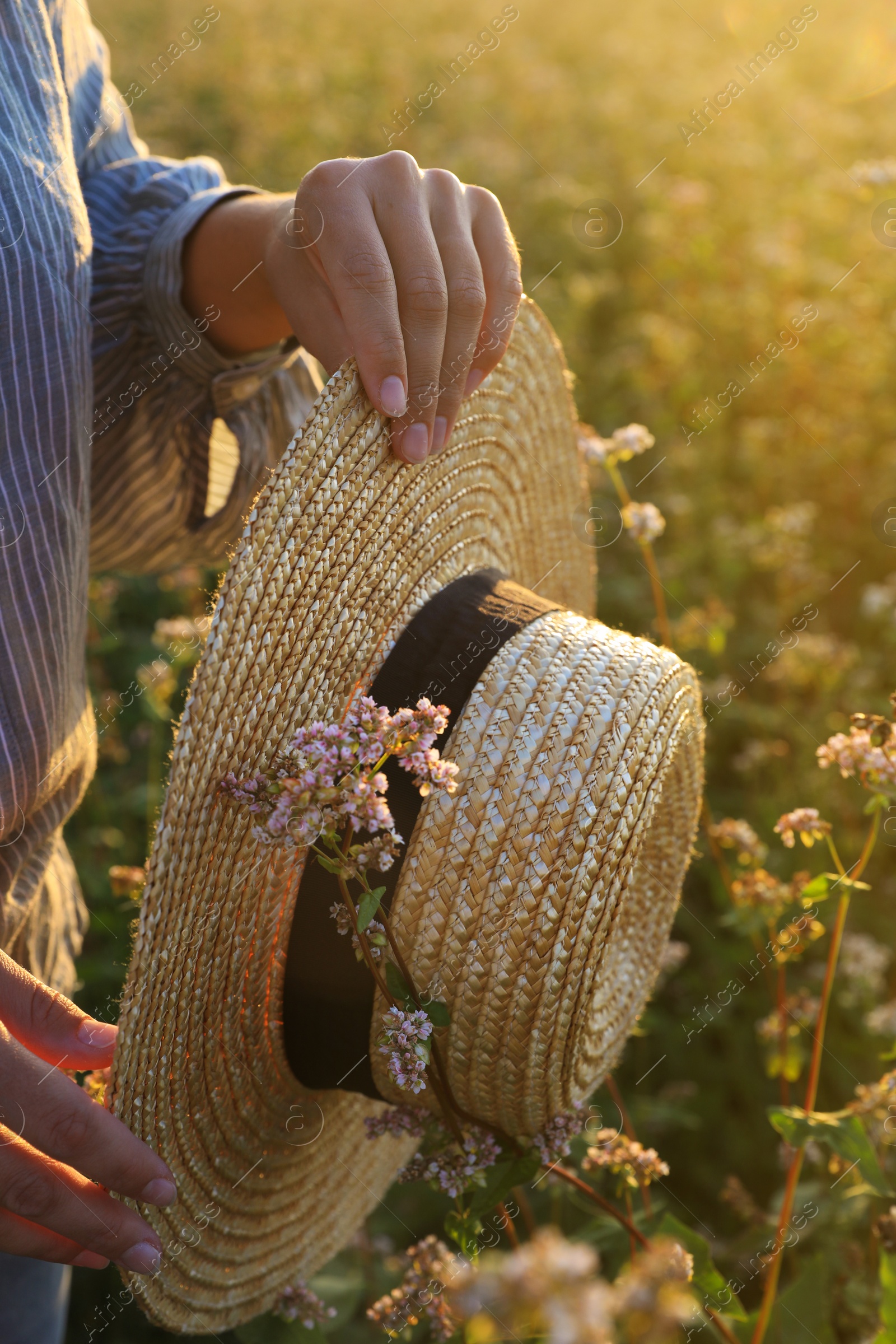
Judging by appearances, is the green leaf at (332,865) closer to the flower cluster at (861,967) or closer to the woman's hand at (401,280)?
the woman's hand at (401,280)

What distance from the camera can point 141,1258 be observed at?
2.84ft

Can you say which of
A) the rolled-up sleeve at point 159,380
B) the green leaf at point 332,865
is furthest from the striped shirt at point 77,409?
the green leaf at point 332,865

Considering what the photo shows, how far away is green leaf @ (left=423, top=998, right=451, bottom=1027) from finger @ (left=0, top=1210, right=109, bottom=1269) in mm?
359

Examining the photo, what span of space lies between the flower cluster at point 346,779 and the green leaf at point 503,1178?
420 millimetres

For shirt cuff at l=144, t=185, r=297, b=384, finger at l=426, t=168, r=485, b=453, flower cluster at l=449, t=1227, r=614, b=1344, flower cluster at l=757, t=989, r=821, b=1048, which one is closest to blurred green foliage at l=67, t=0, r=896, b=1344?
flower cluster at l=757, t=989, r=821, b=1048

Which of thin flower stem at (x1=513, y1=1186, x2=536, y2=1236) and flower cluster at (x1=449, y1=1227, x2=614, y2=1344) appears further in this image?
thin flower stem at (x1=513, y1=1186, x2=536, y2=1236)

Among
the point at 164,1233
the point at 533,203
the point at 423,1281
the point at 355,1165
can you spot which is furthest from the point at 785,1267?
the point at 533,203

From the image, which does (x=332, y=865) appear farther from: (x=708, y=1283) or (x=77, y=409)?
(x=708, y=1283)

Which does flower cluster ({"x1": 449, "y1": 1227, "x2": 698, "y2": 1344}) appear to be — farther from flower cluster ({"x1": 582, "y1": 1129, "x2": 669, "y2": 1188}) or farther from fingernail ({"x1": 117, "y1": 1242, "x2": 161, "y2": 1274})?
flower cluster ({"x1": 582, "y1": 1129, "x2": 669, "y2": 1188})

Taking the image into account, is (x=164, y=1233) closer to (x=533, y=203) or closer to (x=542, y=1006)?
(x=542, y=1006)

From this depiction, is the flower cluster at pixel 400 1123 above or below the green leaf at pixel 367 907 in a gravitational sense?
below

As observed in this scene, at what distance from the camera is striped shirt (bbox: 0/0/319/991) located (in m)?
1.00

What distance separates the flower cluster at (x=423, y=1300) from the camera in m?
1.02

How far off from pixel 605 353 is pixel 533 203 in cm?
134
